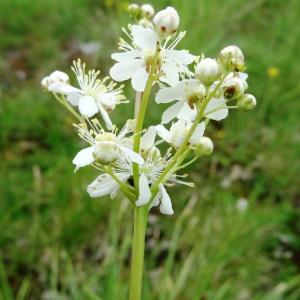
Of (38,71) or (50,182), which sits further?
(38,71)

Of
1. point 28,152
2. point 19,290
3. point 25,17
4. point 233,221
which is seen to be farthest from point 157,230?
point 25,17

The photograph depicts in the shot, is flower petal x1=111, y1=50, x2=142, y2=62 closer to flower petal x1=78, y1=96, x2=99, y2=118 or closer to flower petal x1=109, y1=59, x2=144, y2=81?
flower petal x1=109, y1=59, x2=144, y2=81

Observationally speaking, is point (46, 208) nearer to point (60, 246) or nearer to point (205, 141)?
point (60, 246)

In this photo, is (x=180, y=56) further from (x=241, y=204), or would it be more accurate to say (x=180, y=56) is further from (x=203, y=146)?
(x=241, y=204)

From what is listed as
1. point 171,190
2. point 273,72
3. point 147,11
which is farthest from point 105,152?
point 273,72

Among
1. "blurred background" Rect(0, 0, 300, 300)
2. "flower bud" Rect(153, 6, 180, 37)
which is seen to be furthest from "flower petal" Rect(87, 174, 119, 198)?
"blurred background" Rect(0, 0, 300, 300)

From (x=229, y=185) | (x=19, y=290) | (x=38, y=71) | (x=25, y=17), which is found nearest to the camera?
(x=19, y=290)
